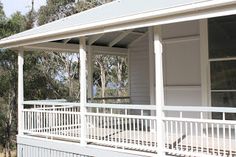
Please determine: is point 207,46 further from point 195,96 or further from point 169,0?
point 169,0

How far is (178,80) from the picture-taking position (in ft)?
38.1

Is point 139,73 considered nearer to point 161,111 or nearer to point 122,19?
point 122,19

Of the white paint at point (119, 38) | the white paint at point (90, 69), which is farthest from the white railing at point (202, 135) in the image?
the white paint at point (90, 69)

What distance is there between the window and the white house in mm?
23

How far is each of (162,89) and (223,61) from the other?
214 cm

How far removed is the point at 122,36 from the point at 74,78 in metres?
19.2

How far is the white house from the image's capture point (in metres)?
8.41

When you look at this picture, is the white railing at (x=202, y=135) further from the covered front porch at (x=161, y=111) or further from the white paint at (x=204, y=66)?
the white paint at (x=204, y=66)

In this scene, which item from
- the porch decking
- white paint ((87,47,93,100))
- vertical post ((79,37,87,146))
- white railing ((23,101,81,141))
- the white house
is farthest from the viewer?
white paint ((87,47,93,100))

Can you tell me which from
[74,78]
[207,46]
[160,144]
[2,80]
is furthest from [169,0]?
[74,78]

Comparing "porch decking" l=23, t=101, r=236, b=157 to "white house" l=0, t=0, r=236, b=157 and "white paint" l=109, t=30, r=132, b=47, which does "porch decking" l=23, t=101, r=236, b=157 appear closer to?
"white house" l=0, t=0, r=236, b=157

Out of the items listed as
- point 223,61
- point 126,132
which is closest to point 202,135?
point 126,132

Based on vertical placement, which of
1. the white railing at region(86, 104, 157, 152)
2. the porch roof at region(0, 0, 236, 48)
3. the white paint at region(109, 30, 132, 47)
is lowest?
the white railing at region(86, 104, 157, 152)

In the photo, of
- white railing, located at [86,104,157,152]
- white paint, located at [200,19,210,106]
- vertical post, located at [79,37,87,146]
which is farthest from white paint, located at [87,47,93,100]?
white paint, located at [200,19,210,106]
